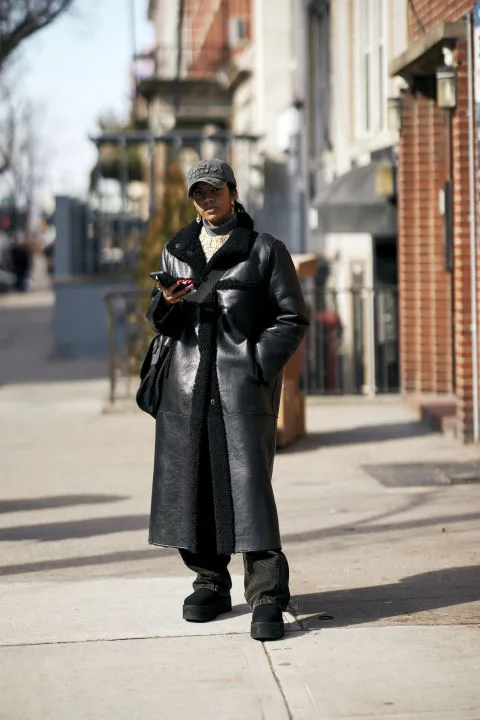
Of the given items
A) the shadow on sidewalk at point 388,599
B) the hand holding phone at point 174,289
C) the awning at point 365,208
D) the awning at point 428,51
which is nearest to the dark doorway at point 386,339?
the awning at point 365,208

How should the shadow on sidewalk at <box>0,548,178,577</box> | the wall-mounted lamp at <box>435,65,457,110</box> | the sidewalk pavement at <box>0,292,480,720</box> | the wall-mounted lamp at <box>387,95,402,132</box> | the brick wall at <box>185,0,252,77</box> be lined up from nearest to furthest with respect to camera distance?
1. the sidewalk pavement at <box>0,292,480,720</box>
2. the shadow on sidewalk at <box>0,548,178,577</box>
3. the wall-mounted lamp at <box>435,65,457,110</box>
4. the wall-mounted lamp at <box>387,95,402,132</box>
5. the brick wall at <box>185,0,252,77</box>

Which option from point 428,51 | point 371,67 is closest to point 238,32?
point 371,67

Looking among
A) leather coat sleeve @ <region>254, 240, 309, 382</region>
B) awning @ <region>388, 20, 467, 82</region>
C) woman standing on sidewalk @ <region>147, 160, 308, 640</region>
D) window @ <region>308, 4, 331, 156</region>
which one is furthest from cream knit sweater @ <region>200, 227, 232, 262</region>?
window @ <region>308, 4, 331, 156</region>

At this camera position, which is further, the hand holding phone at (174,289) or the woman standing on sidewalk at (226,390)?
the woman standing on sidewalk at (226,390)

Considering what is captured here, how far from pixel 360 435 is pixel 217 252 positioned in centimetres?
675

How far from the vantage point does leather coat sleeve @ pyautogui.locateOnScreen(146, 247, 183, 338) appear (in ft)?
20.1

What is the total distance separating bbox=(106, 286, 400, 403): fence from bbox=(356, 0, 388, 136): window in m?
2.04

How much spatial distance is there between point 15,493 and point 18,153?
3889 inches

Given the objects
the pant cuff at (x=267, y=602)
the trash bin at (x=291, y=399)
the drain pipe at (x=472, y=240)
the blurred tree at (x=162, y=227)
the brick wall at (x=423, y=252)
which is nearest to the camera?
the pant cuff at (x=267, y=602)

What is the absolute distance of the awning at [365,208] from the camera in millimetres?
14812

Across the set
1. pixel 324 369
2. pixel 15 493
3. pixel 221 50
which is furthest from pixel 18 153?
pixel 15 493

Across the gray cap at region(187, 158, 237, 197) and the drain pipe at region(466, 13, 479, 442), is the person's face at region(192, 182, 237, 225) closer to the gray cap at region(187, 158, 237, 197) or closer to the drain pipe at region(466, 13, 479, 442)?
the gray cap at region(187, 158, 237, 197)

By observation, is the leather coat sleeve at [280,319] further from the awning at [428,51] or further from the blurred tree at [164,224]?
the blurred tree at [164,224]

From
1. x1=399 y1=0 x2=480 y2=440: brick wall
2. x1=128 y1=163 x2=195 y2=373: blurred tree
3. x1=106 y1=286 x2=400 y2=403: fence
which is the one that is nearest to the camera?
x1=399 y1=0 x2=480 y2=440: brick wall
